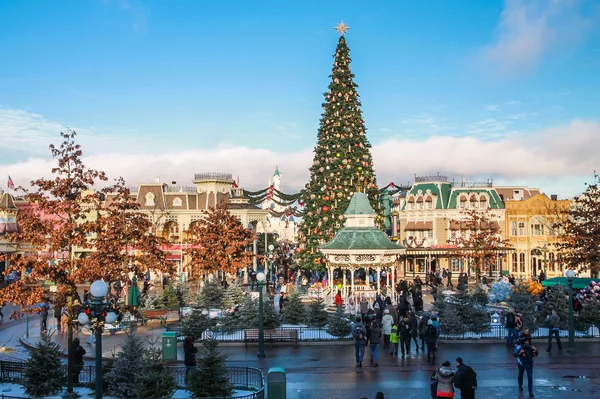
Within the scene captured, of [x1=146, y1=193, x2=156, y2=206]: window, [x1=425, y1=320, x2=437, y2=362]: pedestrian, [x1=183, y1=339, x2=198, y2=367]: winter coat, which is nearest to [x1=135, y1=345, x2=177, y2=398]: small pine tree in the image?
[x1=183, y1=339, x2=198, y2=367]: winter coat

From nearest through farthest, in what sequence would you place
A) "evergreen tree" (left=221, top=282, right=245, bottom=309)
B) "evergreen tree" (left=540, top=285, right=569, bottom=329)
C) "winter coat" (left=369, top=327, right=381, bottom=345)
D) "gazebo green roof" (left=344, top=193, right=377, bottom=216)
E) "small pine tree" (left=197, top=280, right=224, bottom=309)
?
1. "winter coat" (left=369, top=327, right=381, bottom=345)
2. "evergreen tree" (left=540, top=285, right=569, bottom=329)
3. "small pine tree" (left=197, top=280, right=224, bottom=309)
4. "evergreen tree" (left=221, top=282, right=245, bottom=309)
5. "gazebo green roof" (left=344, top=193, right=377, bottom=216)

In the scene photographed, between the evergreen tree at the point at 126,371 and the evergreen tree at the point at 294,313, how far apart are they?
41.0 feet

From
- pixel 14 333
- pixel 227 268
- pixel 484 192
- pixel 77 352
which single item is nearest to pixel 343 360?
pixel 77 352

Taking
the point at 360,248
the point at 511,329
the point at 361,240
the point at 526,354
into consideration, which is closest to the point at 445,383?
the point at 526,354

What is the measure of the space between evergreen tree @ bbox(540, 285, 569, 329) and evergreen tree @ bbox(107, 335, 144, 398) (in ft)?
58.6

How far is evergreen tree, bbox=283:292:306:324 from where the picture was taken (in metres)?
29.2

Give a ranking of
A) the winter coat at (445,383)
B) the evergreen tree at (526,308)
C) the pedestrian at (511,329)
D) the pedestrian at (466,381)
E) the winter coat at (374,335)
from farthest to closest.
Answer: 1. the evergreen tree at (526,308)
2. the pedestrian at (511,329)
3. the winter coat at (374,335)
4. the pedestrian at (466,381)
5. the winter coat at (445,383)

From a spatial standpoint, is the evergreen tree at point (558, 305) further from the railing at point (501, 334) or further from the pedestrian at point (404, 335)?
the pedestrian at point (404, 335)

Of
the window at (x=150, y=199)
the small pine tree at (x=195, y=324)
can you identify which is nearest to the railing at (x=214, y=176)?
the window at (x=150, y=199)

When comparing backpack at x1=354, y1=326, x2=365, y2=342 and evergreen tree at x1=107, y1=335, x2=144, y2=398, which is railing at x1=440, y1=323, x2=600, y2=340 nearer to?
backpack at x1=354, y1=326, x2=365, y2=342

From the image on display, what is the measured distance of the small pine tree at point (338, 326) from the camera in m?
26.2

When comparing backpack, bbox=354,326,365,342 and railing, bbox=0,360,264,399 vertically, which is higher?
backpack, bbox=354,326,365,342

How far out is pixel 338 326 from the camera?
2622cm

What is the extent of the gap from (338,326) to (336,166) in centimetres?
2128
